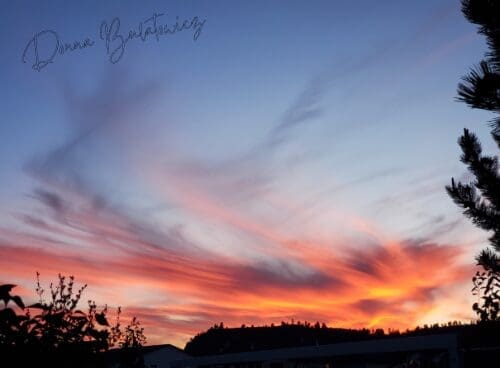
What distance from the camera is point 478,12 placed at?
8.49 meters

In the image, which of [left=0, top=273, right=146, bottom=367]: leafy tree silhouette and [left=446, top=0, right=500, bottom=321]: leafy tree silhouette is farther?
[left=446, top=0, right=500, bottom=321]: leafy tree silhouette

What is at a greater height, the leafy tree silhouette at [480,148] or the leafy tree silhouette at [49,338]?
the leafy tree silhouette at [480,148]

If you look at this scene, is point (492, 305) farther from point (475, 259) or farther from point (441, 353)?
point (441, 353)

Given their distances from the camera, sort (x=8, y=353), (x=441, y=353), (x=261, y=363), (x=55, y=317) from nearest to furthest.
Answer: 1. (x=8, y=353)
2. (x=55, y=317)
3. (x=441, y=353)
4. (x=261, y=363)

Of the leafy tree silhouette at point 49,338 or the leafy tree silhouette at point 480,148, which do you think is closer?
the leafy tree silhouette at point 49,338

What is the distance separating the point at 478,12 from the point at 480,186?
115 inches

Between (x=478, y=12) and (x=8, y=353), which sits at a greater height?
(x=478, y=12)

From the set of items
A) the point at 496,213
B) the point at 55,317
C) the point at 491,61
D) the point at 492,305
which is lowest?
the point at 55,317

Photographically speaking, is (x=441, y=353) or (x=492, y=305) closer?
(x=492, y=305)

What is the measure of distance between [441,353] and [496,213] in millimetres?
11546

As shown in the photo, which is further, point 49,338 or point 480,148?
point 480,148

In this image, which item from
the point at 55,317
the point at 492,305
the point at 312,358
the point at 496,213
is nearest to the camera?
the point at 55,317

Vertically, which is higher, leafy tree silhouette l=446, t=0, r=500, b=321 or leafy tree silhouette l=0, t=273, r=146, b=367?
leafy tree silhouette l=446, t=0, r=500, b=321

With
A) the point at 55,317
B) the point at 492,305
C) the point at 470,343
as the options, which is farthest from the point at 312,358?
the point at 55,317
